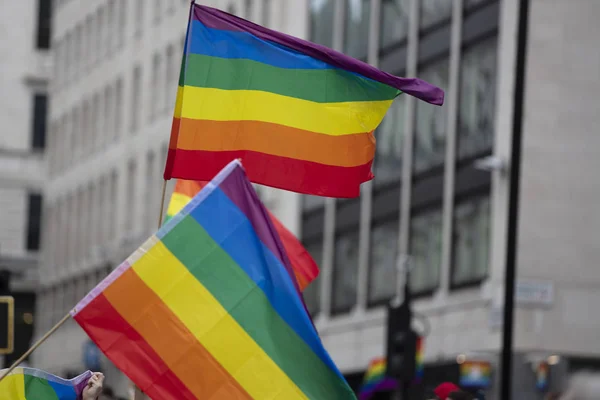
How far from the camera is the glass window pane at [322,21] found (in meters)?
47.0

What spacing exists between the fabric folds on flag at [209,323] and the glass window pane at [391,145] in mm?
32611

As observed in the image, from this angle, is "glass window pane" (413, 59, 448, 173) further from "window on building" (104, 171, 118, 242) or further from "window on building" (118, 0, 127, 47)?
"window on building" (118, 0, 127, 47)

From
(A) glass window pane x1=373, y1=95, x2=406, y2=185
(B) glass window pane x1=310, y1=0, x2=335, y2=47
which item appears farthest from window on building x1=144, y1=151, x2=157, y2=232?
(A) glass window pane x1=373, y1=95, x2=406, y2=185

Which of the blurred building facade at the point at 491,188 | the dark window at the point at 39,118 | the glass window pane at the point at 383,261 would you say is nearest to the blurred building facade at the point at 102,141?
the dark window at the point at 39,118

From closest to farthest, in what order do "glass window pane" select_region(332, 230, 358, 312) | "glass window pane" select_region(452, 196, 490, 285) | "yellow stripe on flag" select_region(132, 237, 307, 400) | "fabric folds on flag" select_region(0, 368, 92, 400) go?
"yellow stripe on flag" select_region(132, 237, 307, 400)
"fabric folds on flag" select_region(0, 368, 92, 400)
"glass window pane" select_region(452, 196, 490, 285)
"glass window pane" select_region(332, 230, 358, 312)

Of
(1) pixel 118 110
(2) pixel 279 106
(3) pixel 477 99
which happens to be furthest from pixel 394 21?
(2) pixel 279 106

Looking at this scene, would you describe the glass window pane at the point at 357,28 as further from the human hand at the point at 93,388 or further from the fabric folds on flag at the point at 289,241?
the human hand at the point at 93,388

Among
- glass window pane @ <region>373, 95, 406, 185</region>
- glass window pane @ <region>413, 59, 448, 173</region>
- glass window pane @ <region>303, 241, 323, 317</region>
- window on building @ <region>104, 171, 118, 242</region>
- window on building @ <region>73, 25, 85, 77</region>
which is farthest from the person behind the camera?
window on building @ <region>73, 25, 85, 77</region>

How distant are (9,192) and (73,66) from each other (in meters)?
8.57

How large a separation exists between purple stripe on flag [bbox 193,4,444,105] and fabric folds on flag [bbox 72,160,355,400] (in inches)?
124

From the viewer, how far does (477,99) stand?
1540 inches

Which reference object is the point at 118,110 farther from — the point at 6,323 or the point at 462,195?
the point at 6,323

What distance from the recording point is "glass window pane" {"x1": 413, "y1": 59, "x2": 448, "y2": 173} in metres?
40.7

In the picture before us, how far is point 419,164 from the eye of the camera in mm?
41812
